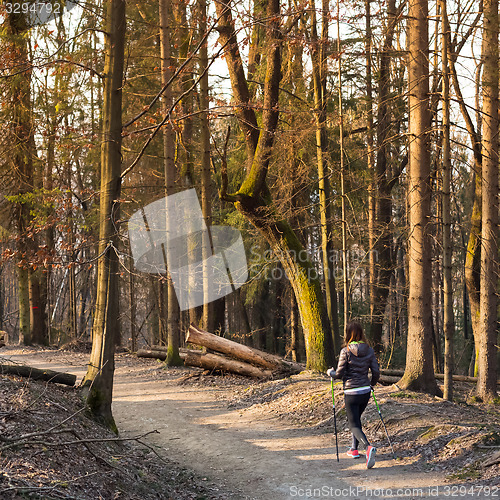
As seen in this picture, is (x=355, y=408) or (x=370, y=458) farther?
(x=355, y=408)

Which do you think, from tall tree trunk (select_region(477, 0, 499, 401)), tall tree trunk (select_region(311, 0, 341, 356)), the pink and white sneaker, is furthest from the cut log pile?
the pink and white sneaker

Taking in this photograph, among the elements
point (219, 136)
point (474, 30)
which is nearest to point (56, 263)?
point (474, 30)

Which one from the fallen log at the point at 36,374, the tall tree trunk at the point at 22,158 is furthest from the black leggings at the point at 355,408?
the tall tree trunk at the point at 22,158

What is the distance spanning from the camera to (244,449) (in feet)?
24.8

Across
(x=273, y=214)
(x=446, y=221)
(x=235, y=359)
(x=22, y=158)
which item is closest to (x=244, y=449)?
(x=235, y=359)

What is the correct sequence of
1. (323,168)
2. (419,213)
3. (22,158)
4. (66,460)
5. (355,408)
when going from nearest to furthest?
1. (66,460)
2. (355,408)
3. (419,213)
4. (323,168)
5. (22,158)

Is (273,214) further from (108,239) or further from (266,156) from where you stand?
(108,239)

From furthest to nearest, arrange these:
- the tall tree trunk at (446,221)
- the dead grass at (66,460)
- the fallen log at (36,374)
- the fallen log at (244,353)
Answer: the fallen log at (244,353) → the tall tree trunk at (446,221) → the fallen log at (36,374) → the dead grass at (66,460)

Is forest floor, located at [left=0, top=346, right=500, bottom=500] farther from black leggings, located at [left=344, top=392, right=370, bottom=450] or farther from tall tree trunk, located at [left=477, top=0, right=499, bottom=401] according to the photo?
tall tree trunk, located at [left=477, top=0, right=499, bottom=401]

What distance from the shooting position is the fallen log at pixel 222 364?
482 inches

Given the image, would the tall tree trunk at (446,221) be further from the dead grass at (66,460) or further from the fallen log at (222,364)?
the dead grass at (66,460)

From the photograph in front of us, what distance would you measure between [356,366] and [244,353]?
6.00m

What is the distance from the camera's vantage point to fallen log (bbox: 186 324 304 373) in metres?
12.0

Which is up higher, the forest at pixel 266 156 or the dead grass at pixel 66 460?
the forest at pixel 266 156
